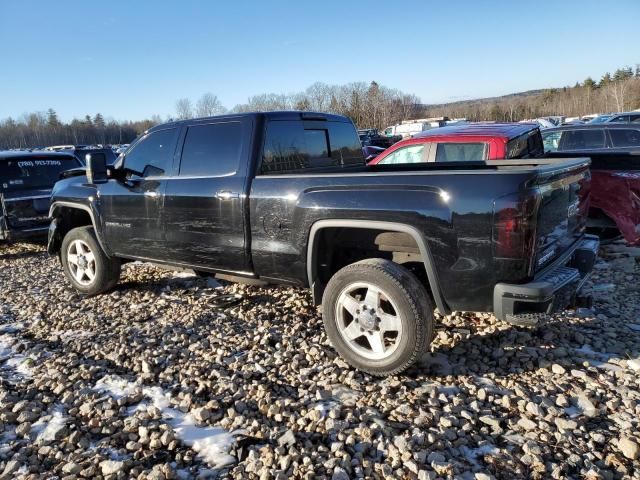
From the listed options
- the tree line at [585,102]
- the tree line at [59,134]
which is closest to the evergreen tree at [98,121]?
the tree line at [59,134]

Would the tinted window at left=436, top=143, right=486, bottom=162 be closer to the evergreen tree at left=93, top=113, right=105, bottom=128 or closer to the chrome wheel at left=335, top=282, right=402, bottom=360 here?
the chrome wheel at left=335, top=282, right=402, bottom=360

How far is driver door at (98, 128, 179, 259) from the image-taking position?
15.5 feet

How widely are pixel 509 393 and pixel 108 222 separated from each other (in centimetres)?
431

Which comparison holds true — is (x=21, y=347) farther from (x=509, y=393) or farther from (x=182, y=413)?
(x=509, y=393)

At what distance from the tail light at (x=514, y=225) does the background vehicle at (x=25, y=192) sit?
7632 millimetres

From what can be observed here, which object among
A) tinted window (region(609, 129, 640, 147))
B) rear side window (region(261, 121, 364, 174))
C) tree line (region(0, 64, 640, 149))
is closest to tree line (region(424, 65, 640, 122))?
tree line (region(0, 64, 640, 149))

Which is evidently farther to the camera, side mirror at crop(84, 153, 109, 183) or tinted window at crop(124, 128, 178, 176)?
side mirror at crop(84, 153, 109, 183)

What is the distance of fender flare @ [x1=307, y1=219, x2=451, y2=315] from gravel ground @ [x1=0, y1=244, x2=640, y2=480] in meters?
0.66

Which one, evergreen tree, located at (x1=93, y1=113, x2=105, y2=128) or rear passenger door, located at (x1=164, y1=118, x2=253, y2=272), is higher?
evergreen tree, located at (x1=93, y1=113, x2=105, y2=128)

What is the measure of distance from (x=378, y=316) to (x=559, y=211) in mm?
1501

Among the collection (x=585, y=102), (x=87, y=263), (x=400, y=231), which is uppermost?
(x=585, y=102)

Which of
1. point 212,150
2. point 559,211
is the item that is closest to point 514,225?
point 559,211

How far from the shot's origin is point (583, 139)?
→ 962 centimetres

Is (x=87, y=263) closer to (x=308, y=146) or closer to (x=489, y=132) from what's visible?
(x=308, y=146)
